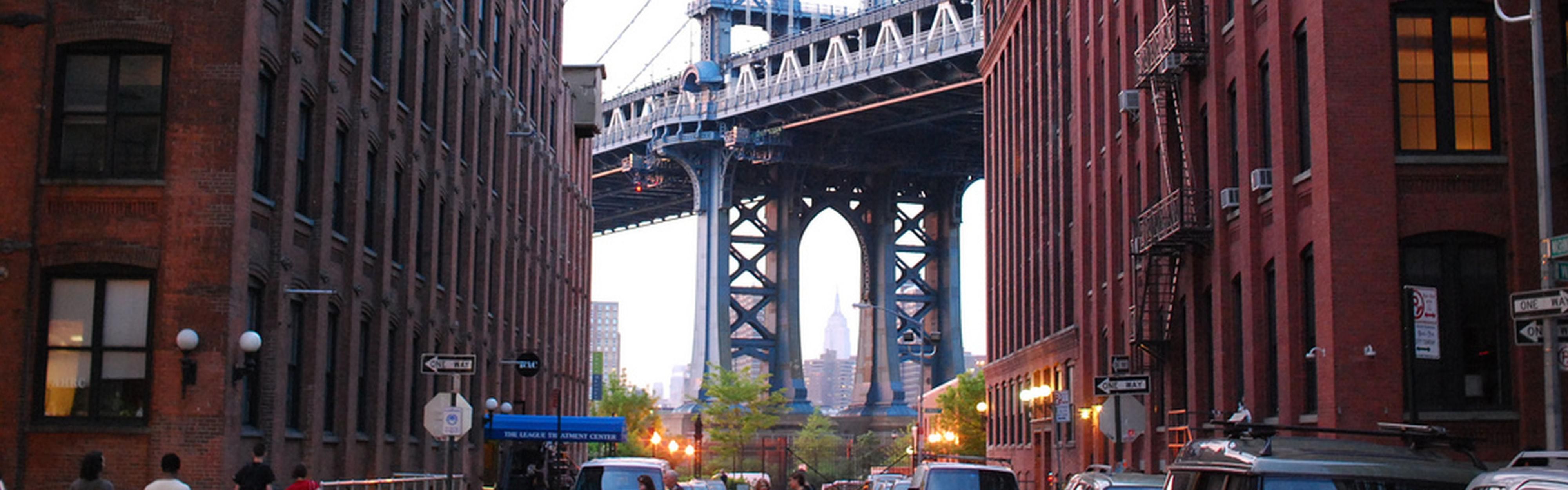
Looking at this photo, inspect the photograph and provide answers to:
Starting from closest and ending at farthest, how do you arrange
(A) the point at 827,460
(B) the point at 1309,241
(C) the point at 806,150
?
1. (B) the point at 1309,241
2. (C) the point at 806,150
3. (A) the point at 827,460

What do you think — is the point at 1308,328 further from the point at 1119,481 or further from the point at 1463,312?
the point at 1119,481

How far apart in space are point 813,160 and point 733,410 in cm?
1714

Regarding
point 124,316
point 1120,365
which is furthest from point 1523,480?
point 1120,365

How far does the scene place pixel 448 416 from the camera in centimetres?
2438

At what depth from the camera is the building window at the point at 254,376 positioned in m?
26.2

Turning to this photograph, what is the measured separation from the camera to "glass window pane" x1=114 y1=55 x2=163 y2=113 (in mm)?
24984

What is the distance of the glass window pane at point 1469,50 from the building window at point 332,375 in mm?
18475

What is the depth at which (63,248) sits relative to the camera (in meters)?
24.4

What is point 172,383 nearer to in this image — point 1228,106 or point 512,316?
point 1228,106

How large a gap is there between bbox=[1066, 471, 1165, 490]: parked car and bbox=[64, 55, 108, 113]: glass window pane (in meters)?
14.4

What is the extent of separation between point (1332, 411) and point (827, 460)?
103436mm

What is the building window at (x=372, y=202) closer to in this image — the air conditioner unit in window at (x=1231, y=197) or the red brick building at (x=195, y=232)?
the red brick building at (x=195, y=232)

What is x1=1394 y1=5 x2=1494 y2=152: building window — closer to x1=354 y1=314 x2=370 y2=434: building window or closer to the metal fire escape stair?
the metal fire escape stair

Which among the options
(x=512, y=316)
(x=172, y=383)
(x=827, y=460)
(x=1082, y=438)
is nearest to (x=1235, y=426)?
(x=172, y=383)
